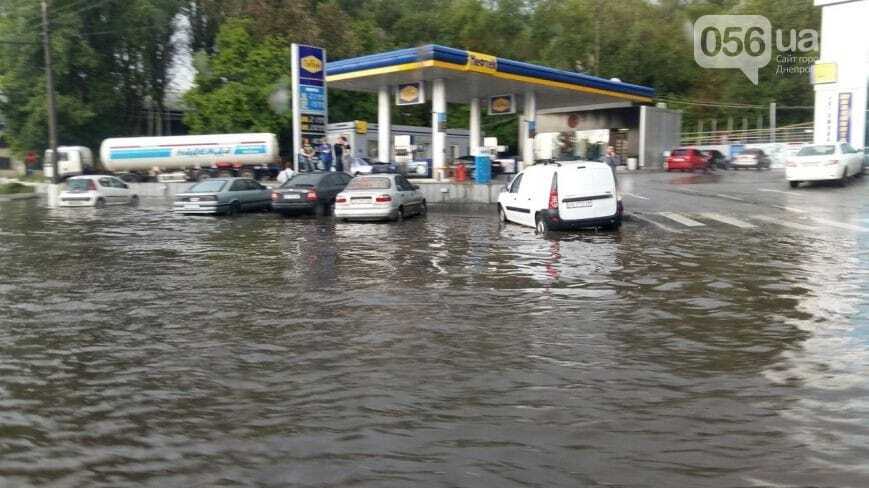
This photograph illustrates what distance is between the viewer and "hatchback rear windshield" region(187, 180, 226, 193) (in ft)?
83.1

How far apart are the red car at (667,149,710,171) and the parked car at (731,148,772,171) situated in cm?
344

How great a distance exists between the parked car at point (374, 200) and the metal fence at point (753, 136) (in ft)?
130

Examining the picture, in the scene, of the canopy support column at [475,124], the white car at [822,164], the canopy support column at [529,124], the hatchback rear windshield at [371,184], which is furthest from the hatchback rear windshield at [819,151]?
the canopy support column at [475,124]

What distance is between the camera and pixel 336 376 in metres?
6.76

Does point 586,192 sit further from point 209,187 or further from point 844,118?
point 844,118

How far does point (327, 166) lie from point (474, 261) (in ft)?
64.3

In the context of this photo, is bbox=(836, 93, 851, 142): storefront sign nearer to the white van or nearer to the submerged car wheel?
the white van

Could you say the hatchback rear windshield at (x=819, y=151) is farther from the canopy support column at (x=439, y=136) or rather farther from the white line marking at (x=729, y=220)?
the canopy support column at (x=439, y=136)

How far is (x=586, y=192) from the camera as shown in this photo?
17562mm

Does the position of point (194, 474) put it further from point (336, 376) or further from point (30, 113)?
point (30, 113)

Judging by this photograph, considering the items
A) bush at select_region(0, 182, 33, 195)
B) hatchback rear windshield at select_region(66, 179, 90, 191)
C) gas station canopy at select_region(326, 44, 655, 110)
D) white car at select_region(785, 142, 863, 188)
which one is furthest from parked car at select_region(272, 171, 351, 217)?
bush at select_region(0, 182, 33, 195)

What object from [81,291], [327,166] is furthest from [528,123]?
[81,291]

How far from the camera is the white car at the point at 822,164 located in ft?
92.0

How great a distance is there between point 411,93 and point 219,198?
1374cm
